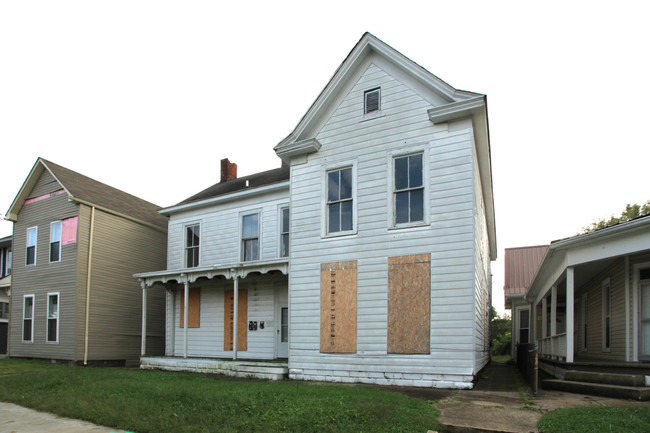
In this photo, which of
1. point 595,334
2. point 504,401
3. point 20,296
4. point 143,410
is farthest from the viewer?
point 20,296

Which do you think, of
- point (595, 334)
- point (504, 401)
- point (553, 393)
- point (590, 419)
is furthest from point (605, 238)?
point (595, 334)

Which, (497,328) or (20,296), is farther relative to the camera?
(497,328)

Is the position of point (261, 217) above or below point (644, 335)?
above

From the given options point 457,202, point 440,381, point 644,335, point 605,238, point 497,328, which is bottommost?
point 497,328

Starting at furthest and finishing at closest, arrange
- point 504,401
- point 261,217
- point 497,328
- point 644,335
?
1. point 497,328
2. point 261,217
3. point 644,335
4. point 504,401

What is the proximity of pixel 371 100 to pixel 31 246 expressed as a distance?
17.1 metres

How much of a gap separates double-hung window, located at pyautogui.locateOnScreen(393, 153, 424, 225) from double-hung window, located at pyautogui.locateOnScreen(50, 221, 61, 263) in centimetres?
1506

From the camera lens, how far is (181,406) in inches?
326

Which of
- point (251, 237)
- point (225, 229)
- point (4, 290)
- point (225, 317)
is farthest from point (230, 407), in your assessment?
point (4, 290)

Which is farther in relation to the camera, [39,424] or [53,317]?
[53,317]

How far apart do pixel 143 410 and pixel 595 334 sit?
13.1 meters

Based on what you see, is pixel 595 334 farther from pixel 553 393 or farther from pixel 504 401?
pixel 504 401

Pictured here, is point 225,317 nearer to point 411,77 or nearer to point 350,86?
point 350,86

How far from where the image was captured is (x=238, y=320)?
57.3 feet
